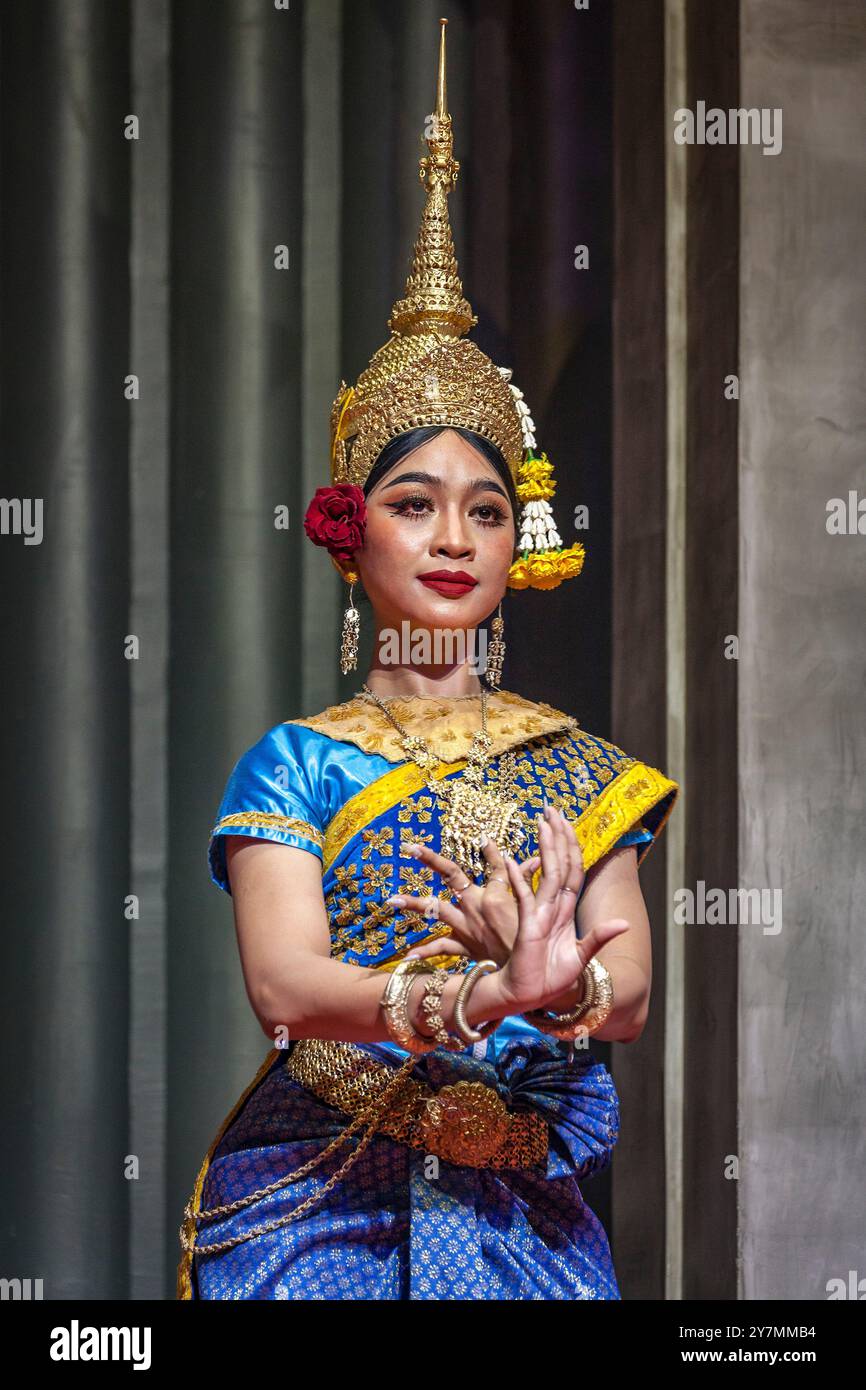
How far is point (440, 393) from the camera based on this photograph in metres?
2.49

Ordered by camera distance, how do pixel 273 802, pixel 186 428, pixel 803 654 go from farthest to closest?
pixel 186 428 → pixel 803 654 → pixel 273 802

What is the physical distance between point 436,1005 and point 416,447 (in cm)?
81

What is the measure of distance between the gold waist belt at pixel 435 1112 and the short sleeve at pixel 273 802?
0.25 metres

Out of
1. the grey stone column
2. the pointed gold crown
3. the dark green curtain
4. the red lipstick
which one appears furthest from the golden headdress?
the dark green curtain

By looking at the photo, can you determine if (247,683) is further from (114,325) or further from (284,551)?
(114,325)

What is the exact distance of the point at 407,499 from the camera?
97.3 inches

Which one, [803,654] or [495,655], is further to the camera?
[803,654]

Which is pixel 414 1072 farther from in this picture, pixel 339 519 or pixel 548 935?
pixel 339 519

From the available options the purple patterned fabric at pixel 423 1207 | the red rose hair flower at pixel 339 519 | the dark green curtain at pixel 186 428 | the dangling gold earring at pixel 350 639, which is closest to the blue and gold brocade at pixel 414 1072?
the purple patterned fabric at pixel 423 1207

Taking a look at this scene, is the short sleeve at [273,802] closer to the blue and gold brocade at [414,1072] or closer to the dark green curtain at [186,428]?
the blue and gold brocade at [414,1072]

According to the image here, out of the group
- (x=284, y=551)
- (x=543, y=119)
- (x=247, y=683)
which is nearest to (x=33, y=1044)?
(x=247, y=683)

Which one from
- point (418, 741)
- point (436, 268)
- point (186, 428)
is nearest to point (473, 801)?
point (418, 741)

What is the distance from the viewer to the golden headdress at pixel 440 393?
249 cm

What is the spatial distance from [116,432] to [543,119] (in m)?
0.97
